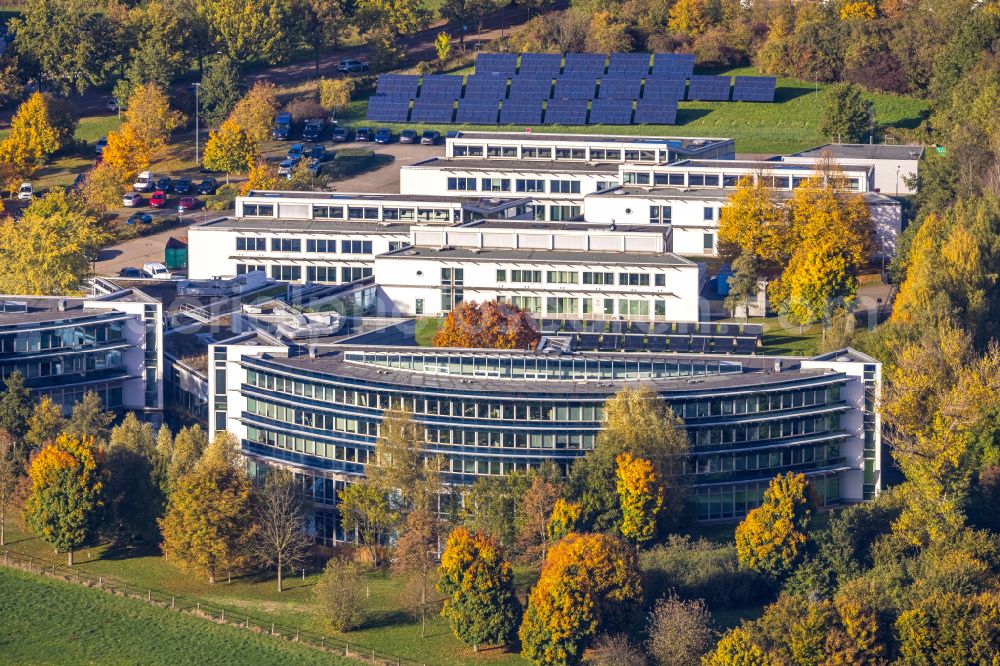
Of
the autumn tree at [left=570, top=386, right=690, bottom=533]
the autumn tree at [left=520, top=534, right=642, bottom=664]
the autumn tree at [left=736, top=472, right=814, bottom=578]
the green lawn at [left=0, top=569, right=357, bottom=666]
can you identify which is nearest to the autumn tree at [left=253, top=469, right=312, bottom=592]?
the green lawn at [left=0, top=569, right=357, bottom=666]

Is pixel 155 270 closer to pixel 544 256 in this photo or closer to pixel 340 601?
pixel 544 256

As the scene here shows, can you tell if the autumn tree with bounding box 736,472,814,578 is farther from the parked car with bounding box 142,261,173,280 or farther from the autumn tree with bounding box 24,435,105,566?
the parked car with bounding box 142,261,173,280

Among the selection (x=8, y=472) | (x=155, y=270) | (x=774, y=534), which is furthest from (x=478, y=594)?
(x=155, y=270)

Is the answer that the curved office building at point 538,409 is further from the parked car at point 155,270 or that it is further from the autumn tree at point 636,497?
the parked car at point 155,270

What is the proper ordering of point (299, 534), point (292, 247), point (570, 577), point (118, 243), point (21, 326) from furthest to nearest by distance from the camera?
point (118, 243)
point (292, 247)
point (21, 326)
point (299, 534)
point (570, 577)

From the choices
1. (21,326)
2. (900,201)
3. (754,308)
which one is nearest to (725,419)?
(754,308)

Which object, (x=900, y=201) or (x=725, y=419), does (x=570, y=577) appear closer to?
(x=725, y=419)
